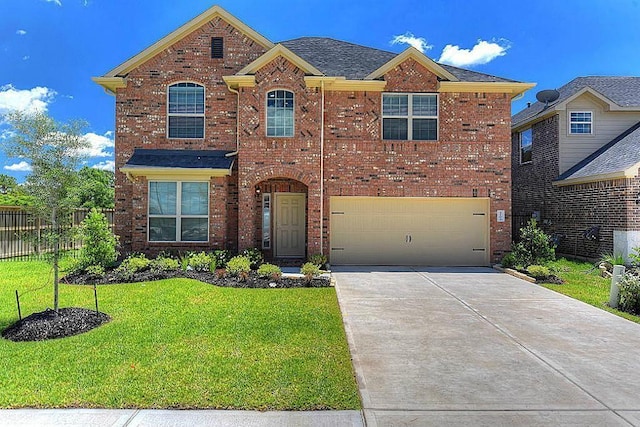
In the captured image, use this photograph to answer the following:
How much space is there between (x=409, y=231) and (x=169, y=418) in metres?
10.8

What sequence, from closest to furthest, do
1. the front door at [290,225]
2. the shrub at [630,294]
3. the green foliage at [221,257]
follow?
the shrub at [630,294] → the green foliage at [221,257] → the front door at [290,225]

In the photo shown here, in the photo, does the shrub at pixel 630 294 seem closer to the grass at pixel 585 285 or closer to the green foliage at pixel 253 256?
the grass at pixel 585 285

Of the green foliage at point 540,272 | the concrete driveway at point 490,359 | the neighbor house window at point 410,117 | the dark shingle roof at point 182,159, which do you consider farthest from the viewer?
the neighbor house window at point 410,117

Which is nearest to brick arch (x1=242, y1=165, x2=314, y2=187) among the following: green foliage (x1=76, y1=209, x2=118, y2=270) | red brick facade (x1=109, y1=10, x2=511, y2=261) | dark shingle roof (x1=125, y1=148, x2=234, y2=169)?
red brick facade (x1=109, y1=10, x2=511, y2=261)

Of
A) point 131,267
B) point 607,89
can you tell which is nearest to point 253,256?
point 131,267

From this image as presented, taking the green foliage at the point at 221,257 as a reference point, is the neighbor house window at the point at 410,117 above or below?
above

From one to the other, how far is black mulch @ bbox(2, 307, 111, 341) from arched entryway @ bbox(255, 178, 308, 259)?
23.6 feet

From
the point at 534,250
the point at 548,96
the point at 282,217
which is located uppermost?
the point at 548,96

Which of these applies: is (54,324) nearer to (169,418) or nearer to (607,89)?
(169,418)

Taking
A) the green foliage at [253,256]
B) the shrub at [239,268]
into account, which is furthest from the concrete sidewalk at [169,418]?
the green foliage at [253,256]

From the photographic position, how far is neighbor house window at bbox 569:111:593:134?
53.0 ft

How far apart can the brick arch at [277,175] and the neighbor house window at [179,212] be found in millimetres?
1358

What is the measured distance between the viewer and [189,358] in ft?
16.9

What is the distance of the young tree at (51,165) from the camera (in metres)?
6.46
